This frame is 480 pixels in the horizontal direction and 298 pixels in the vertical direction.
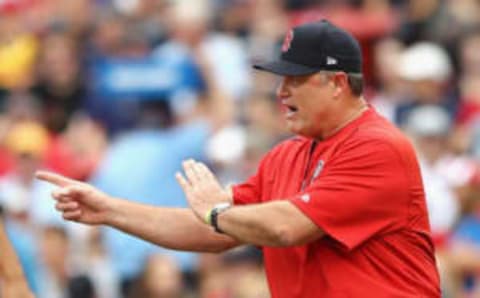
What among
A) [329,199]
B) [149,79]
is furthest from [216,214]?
[149,79]

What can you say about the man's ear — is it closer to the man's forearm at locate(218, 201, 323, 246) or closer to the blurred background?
the man's forearm at locate(218, 201, 323, 246)

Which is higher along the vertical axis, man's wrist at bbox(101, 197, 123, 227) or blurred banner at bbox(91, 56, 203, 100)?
man's wrist at bbox(101, 197, 123, 227)

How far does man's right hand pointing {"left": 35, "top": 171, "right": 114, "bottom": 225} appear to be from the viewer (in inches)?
309

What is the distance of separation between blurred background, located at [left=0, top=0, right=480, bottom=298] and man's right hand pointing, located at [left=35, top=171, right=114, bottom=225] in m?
3.03

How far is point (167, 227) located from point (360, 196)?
1.10 metres

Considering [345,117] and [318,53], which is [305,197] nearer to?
[345,117]

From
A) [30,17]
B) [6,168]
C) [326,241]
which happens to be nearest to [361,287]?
[326,241]

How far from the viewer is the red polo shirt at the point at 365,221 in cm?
745

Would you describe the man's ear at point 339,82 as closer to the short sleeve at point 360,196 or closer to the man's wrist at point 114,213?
the short sleeve at point 360,196

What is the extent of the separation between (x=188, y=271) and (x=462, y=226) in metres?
2.00

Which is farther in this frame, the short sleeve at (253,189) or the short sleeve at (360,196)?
the short sleeve at (253,189)

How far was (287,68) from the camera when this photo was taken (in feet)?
25.1

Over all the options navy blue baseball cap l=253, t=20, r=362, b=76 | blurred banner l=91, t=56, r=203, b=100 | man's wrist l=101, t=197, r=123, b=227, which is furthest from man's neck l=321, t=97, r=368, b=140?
blurred banner l=91, t=56, r=203, b=100

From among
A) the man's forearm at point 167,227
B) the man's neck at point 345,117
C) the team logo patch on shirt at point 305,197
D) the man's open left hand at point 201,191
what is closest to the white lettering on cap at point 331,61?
the man's neck at point 345,117
